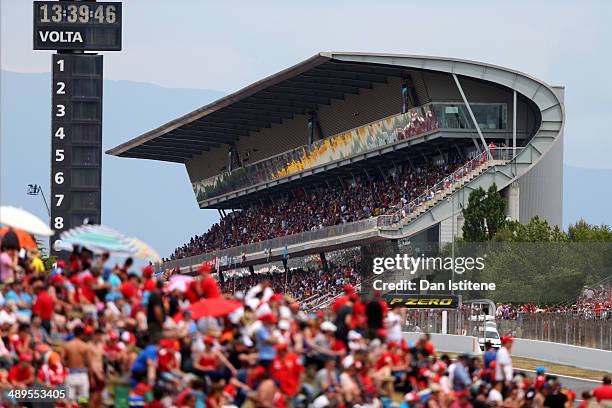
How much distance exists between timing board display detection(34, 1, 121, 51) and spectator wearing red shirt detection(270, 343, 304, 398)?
51955 mm

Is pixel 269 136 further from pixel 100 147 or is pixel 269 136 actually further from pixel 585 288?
pixel 585 288

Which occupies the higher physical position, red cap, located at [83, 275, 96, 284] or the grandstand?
the grandstand

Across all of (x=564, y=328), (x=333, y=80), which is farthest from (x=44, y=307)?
(x=333, y=80)

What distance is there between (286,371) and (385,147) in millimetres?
58487

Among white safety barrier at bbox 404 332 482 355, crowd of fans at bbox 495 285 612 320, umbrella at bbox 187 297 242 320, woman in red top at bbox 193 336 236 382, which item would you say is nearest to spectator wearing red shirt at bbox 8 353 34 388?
woman in red top at bbox 193 336 236 382

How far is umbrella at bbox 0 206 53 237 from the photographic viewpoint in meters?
28.2

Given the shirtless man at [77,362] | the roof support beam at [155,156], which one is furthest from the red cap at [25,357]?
the roof support beam at [155,156]

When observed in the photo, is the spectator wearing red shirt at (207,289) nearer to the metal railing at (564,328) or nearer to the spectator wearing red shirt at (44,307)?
the spectator wearing red shirt at (44,307)

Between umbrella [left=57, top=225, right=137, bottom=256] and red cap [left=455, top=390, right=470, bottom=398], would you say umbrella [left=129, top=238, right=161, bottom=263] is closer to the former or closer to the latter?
umbrella [left=57, top=225, right=137, bottom=256]

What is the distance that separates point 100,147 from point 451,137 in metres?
16.9

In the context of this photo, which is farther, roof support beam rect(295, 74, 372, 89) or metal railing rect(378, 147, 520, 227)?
roof support beam rect(295, 74, 372, 89)

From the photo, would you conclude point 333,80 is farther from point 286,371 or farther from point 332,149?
point 286,371

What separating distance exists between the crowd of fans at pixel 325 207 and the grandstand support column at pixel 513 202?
115 inches

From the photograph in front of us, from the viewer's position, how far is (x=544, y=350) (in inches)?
2254
